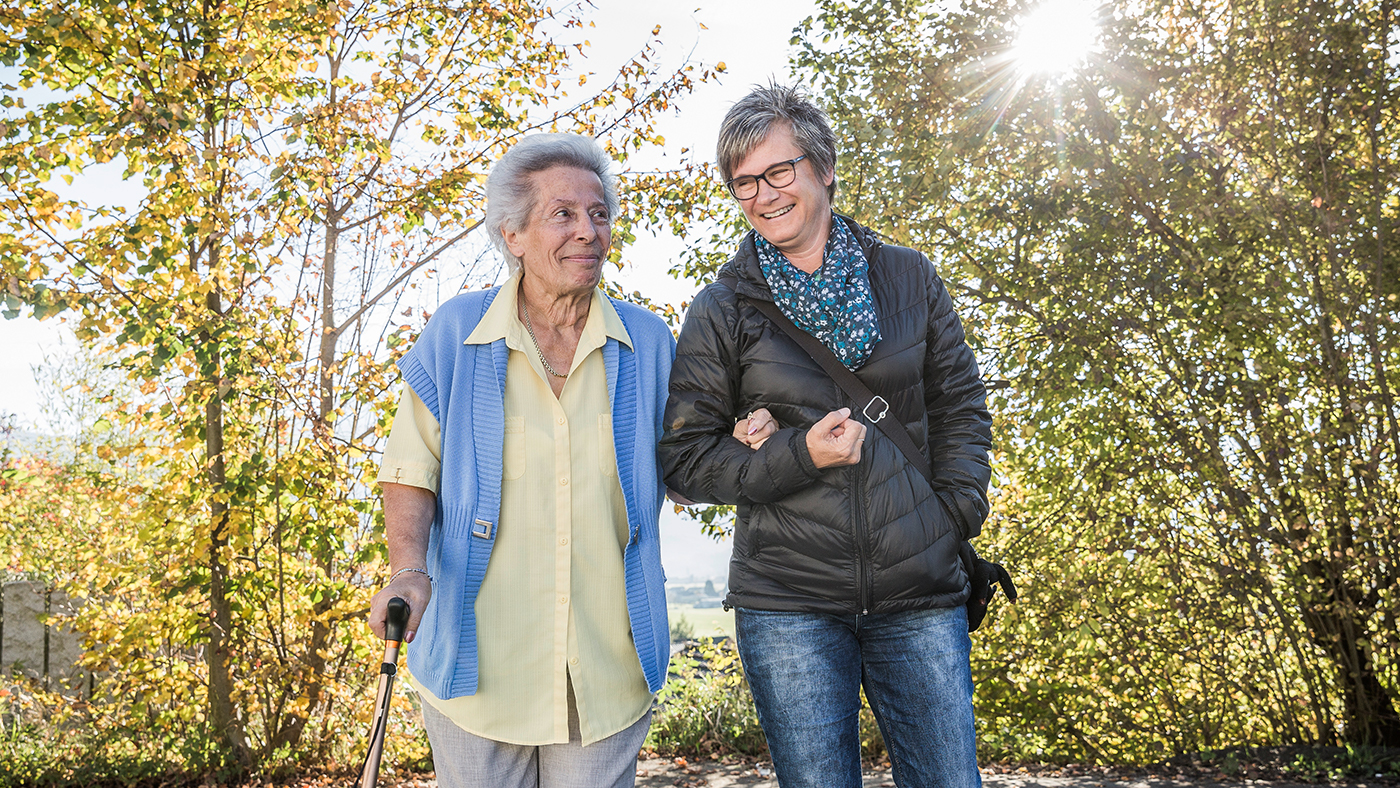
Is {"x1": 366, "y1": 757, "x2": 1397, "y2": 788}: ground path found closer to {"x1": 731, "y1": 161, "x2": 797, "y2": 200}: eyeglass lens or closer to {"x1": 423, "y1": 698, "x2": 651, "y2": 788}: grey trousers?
{"x1": 423, "y1": 698, "x2": 651, "y2": 788}: grey trousers

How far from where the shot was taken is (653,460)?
5.97 feet

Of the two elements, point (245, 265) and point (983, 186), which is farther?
point (983, 186)

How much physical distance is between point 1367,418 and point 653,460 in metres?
4.35

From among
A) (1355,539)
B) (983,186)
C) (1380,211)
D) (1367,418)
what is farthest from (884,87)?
(1355,539)

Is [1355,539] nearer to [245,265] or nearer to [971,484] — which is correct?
[971,484]

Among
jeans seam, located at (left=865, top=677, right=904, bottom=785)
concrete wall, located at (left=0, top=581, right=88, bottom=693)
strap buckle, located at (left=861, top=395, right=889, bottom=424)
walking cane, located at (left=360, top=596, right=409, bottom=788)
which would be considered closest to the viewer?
walking cane, located at (left=360, top=596, right=409, bottom=788)

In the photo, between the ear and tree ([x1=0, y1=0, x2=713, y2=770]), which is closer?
the ear

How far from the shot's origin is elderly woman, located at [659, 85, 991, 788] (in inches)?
68.7

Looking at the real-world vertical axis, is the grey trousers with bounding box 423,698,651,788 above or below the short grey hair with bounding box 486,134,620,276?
below

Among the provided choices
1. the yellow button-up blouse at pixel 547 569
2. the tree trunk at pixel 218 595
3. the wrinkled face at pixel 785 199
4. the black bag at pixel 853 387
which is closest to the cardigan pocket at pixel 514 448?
the yellow button-up blouse at pixel 547 569

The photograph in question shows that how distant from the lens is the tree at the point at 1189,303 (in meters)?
4.55

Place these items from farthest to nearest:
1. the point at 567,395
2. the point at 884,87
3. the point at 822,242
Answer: the point at 884,87 → the point at 822,242 → the point at 567,395

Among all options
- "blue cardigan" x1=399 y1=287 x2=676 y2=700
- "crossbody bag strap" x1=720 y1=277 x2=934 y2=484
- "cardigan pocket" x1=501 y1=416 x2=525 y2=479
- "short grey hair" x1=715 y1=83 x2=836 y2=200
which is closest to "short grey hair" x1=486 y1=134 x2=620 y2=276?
"blue cardigan" x1=399 y1=287 x2=676 y2=700

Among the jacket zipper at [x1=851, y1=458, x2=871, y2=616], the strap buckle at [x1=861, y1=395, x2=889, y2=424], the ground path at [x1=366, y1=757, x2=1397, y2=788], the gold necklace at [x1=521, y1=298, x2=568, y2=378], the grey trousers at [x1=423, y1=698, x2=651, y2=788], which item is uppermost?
the gold necklace at [x1=521, y1=298, x2=568, y2=378]
